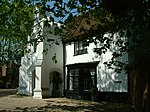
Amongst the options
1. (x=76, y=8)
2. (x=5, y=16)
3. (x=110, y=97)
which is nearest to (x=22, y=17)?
(x=5, y=16)

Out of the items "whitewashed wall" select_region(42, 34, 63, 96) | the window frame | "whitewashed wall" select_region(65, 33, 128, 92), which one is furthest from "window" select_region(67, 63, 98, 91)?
"whitewashed wall" select_region(42, 34, 63, 96)

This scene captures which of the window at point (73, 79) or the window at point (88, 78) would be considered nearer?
the window at point (88, 78)

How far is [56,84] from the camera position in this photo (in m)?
29.5

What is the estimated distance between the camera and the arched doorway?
29.0 m

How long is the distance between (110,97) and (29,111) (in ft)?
29.2

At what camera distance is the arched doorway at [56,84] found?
29.0 metres

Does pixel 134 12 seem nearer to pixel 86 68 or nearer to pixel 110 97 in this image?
pixel 110 97

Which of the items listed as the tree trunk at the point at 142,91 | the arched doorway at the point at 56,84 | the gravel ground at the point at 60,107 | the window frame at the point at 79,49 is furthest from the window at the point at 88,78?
the tree trunk at the point at 142,91

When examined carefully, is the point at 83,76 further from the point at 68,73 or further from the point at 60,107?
the point at 60,107

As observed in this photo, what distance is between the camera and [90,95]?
2400 cm

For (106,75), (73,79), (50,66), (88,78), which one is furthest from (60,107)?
(50,66)

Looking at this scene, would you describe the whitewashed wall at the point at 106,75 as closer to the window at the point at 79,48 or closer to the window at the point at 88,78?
the window at the point at 79,48

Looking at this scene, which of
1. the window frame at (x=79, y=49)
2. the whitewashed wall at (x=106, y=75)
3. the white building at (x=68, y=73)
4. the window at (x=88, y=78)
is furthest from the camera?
the window frame at (x=79, y=49)

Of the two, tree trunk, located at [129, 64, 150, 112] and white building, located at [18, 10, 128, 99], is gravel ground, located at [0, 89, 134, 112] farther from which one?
tree trunk, located at [129, 64, 150, 112]
